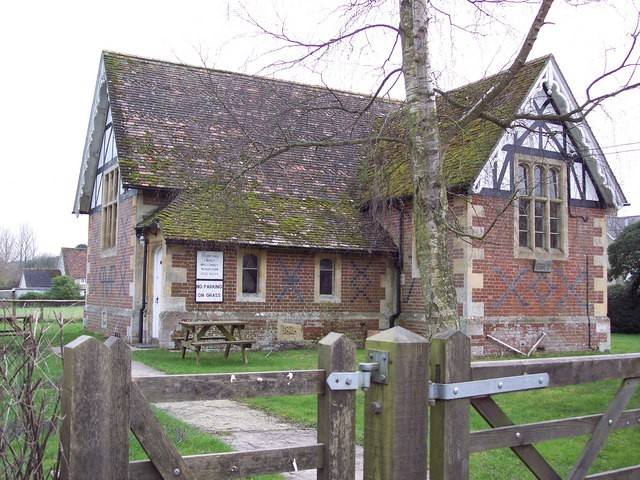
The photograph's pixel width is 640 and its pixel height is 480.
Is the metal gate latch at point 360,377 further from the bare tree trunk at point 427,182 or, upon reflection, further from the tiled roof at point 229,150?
the tiled roof at point 229,150

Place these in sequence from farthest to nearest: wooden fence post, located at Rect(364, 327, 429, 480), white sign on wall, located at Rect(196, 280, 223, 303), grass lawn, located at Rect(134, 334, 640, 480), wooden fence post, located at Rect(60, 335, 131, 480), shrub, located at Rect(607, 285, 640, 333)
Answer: shrub, located at Rect(607, 285, 640, 333), white sign on wall, located at Rect(196, 280, 223, 303), grass lawn, located at Rect(134, 334, 640, 480), wooden fence post, located at Rect(364, 327, 429, 480), wooden fence post, located at Rect(60, 335, 131, 480)

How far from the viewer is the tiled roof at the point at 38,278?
7319 centimetres

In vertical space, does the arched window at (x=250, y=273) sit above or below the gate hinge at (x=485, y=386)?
above

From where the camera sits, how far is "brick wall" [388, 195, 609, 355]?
1609 centimetres

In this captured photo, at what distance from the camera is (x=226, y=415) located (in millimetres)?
Result: 8984

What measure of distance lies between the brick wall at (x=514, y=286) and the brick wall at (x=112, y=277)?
282 inches

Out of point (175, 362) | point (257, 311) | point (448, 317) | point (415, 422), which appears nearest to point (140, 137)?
point (257, 311)

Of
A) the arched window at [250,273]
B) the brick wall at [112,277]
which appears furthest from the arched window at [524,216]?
the brick wall at [112,277]

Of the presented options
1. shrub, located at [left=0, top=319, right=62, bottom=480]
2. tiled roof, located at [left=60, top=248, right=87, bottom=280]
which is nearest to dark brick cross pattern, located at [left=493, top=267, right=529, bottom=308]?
shrub, located at [left=0, top=319, right=62, bottom=480]

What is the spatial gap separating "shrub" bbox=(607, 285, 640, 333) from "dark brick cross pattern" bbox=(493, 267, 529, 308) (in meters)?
13.9

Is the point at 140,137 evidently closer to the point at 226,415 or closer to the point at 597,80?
the point at 226,415

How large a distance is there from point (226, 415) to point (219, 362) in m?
5.05

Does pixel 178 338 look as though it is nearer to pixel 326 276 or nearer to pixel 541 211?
pixel 326 276

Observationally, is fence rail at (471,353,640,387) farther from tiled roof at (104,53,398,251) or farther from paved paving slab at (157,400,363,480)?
tiled roof at (104,53,398,251)
